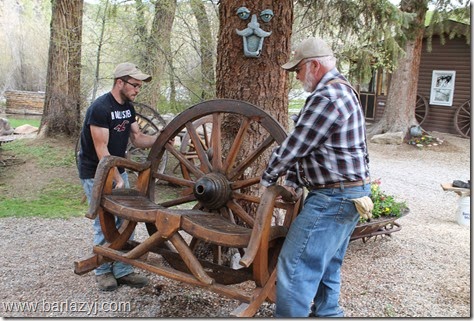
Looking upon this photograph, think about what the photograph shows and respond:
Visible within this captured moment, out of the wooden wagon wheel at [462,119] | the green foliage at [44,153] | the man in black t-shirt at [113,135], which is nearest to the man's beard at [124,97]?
the man in black t-shirt at [113,135]

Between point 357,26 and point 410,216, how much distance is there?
114 inches

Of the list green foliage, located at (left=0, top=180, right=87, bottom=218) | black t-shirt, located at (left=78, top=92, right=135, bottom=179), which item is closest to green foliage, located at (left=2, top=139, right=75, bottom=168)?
green foliage, located at (left=0, top=180, right=87, bottom=218)

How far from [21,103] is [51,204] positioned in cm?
1722

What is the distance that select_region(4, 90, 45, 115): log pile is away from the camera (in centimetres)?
2197

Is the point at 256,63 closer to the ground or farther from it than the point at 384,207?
farther from it

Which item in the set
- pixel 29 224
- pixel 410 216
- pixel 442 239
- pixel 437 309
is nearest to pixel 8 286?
pixel 29 224

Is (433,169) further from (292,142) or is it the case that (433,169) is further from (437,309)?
(292,142)

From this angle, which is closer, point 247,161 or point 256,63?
point 247,161

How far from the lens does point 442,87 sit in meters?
16.7

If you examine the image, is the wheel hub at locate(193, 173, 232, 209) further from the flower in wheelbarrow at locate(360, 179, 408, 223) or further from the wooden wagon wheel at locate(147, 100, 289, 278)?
the flower in wheelbarrow at locate(360, 179, 408, 223)

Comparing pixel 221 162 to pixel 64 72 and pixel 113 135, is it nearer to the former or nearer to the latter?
pixel 113 135

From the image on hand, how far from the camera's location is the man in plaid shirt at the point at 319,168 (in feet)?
8.29

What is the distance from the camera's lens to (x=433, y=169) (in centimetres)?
1147

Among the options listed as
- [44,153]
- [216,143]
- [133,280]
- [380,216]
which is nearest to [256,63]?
[216,143]
